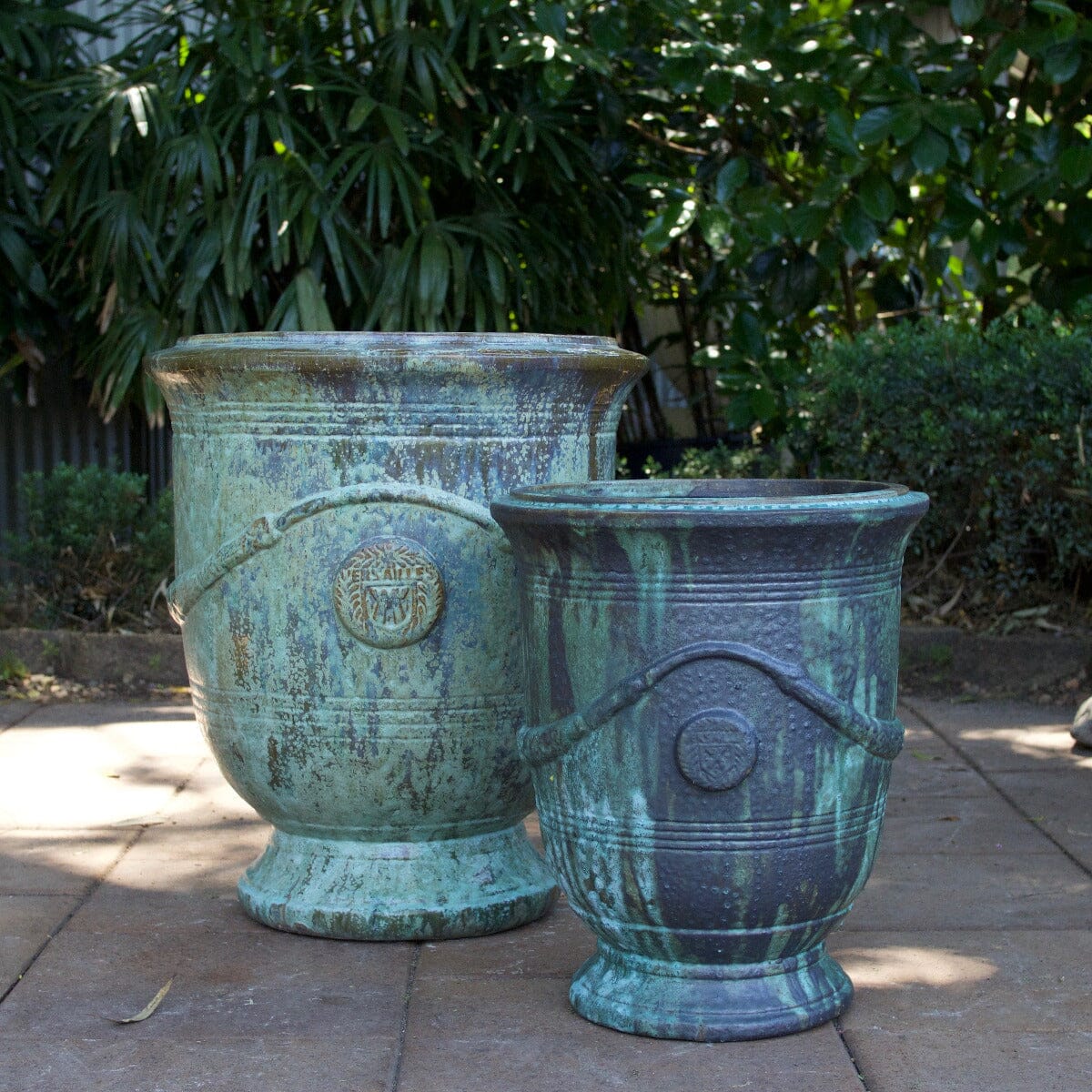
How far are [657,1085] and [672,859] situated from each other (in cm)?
34

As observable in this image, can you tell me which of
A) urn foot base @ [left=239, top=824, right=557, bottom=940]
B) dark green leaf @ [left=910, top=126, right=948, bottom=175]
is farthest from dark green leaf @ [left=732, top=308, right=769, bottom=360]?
urn foot base @ [left=239, top=824, right=557, bottom=940]

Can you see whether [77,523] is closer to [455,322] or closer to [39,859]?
[455,322]

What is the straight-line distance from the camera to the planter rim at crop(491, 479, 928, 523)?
2.26 metres

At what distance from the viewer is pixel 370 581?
2.79m

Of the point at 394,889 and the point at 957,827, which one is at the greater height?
the point at 394,889

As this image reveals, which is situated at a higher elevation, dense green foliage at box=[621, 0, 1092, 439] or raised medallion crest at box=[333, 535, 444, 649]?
dense green foliage at box=[621, 0, 1092, 439]

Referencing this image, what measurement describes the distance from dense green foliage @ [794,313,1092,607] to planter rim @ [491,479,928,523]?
244 centimetres

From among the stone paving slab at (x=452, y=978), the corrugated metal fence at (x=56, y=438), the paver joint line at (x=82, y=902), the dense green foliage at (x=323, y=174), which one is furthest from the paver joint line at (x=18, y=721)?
the corrugated metal fence at (x=56, y=438)

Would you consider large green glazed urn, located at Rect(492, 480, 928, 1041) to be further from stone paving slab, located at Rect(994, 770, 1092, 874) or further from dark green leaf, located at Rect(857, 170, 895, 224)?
dark green leaf, located at Rect(857, 170, 895, 224)

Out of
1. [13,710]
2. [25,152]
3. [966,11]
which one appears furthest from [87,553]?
[966,11]

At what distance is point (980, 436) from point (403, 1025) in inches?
134

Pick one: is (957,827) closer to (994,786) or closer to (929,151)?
(994,786)

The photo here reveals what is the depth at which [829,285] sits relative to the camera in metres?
6.48

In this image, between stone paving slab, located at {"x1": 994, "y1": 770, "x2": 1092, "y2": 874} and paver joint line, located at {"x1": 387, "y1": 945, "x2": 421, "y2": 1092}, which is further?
stone paving slab, located at {"x1": 994, "y1": 770, "x2": 1092, "y2": 874}
